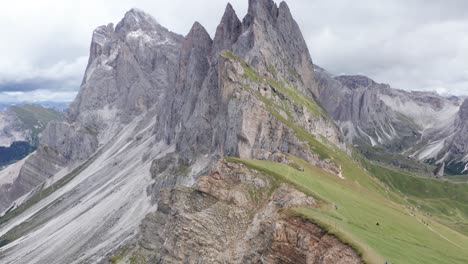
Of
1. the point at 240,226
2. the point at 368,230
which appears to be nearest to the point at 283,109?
the point at 240,226

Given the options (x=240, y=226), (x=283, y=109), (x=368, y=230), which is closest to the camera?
(x=368, y=230)

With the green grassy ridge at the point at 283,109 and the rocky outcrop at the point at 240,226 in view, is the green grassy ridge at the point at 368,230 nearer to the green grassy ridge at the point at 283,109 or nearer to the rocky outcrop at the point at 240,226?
the rocky outcrop at the point at 240,226

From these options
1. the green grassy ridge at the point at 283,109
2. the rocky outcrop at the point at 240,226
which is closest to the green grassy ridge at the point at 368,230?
the rocky outcrop at the point at 240,226

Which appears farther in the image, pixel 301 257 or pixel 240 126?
pixel 240 126

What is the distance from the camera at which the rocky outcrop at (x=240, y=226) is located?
55.4 m

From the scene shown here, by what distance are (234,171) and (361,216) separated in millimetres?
24306

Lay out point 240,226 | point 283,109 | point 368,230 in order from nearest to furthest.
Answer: point 368,230 < point 240,226 < point 283,109

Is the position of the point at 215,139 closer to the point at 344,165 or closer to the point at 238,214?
the point at 344,165

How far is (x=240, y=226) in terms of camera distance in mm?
72938

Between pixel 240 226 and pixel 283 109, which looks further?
pixel 283 109

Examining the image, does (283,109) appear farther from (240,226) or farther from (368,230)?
(368,230)

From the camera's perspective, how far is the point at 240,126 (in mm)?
151375

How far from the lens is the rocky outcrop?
5542 cm

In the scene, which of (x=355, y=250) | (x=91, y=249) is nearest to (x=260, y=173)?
(x=355, y=250)
